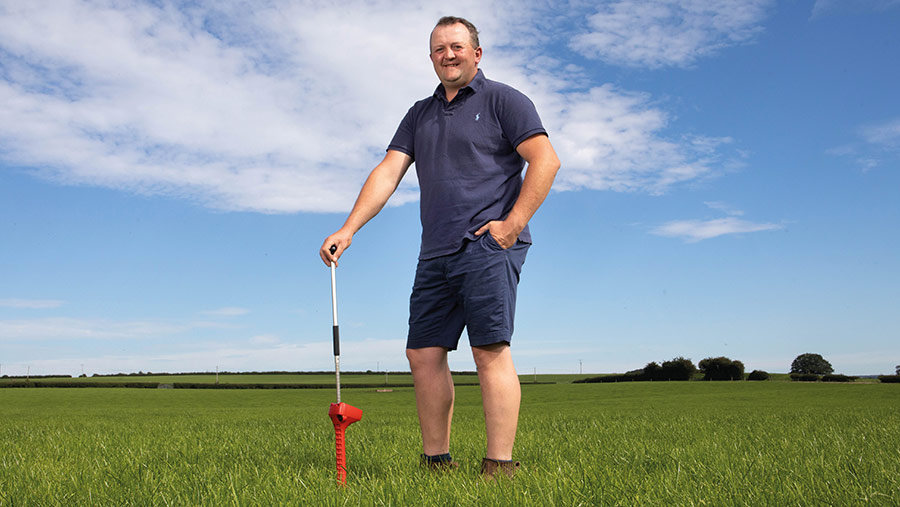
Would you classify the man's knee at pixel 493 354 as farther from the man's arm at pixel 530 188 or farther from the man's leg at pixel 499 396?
the man's arm at pixel 530 188

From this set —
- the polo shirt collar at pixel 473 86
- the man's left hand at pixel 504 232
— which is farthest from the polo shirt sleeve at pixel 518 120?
the man's left hand at pixel 504 232

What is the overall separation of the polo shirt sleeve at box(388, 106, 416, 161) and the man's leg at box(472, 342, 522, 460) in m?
1.35

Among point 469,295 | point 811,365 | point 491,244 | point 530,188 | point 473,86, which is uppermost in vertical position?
point 473,86

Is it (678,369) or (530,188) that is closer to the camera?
(530,188)

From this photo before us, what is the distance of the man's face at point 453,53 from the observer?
365cm

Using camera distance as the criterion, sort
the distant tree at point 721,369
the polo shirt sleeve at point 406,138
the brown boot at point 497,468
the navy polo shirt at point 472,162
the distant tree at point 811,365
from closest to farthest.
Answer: the brown boot at point 497,468, the navy polo shirt at point 472,162, the polo shirt sleeve at point 406,138, the distant tree at point 721,369, the distant tree at point 811,365

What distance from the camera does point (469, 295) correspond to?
3369 mm

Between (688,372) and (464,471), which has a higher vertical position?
(464,471)

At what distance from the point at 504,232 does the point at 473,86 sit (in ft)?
3.09

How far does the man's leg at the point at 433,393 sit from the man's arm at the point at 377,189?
0.79 meters

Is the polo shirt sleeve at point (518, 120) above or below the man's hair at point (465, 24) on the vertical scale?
below

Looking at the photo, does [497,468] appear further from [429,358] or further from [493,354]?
[429,358]

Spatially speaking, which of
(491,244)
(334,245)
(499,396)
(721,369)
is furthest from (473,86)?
(721,369)

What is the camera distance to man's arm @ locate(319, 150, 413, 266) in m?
3.88
